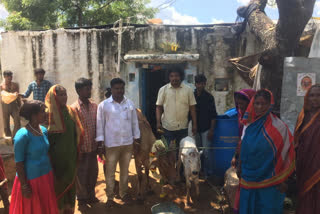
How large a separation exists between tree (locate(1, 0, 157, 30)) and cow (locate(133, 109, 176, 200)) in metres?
10.0

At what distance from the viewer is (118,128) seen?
329 cm

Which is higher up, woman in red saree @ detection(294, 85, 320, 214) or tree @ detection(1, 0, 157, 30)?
tree @ detection(1, 0, 157, 30)

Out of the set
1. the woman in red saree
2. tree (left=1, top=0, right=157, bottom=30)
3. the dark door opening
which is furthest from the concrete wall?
tree (left=1, top=0, right=157, bottom=30)

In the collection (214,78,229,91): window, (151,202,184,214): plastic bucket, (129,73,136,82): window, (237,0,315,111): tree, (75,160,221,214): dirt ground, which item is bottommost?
(75,160,221,214): dirt ground

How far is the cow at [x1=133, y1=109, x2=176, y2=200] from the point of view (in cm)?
363

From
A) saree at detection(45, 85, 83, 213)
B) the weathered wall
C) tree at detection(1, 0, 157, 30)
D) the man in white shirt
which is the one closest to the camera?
saree at detection(45, 85, 83, 213)

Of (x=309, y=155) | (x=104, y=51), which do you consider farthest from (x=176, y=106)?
(x=104, y=51)

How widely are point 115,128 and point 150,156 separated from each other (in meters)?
0.75

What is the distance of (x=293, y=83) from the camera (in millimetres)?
3566

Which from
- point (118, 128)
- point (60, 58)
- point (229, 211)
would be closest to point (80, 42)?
point (60, 58)

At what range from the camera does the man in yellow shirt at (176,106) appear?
402 cm

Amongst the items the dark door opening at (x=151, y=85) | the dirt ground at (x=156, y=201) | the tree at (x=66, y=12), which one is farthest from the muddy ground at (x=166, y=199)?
the tree at (x=66, y=12)

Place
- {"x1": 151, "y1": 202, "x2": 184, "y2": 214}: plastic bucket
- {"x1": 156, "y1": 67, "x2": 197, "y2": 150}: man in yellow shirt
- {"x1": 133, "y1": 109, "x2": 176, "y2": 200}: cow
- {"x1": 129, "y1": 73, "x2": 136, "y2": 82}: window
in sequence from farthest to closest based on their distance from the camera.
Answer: {"x1": 129, "y1": 73, "x2": 136, "y2": 82}: window
{"x1": 156, "y1": 67, "x2": 197, "y2": 150}: man in yellow shirt
{"x1": 133, "y1": 109, "x2": 176, "y2": 200}: cow
{"x1": 151, "y1": 202, "x2": 184, "y2": 214}: plastic bucket

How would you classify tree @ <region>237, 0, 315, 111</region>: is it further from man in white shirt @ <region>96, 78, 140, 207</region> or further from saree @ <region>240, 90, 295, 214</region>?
man in white shirt @ <region>96, 78, 140, 207</region>
